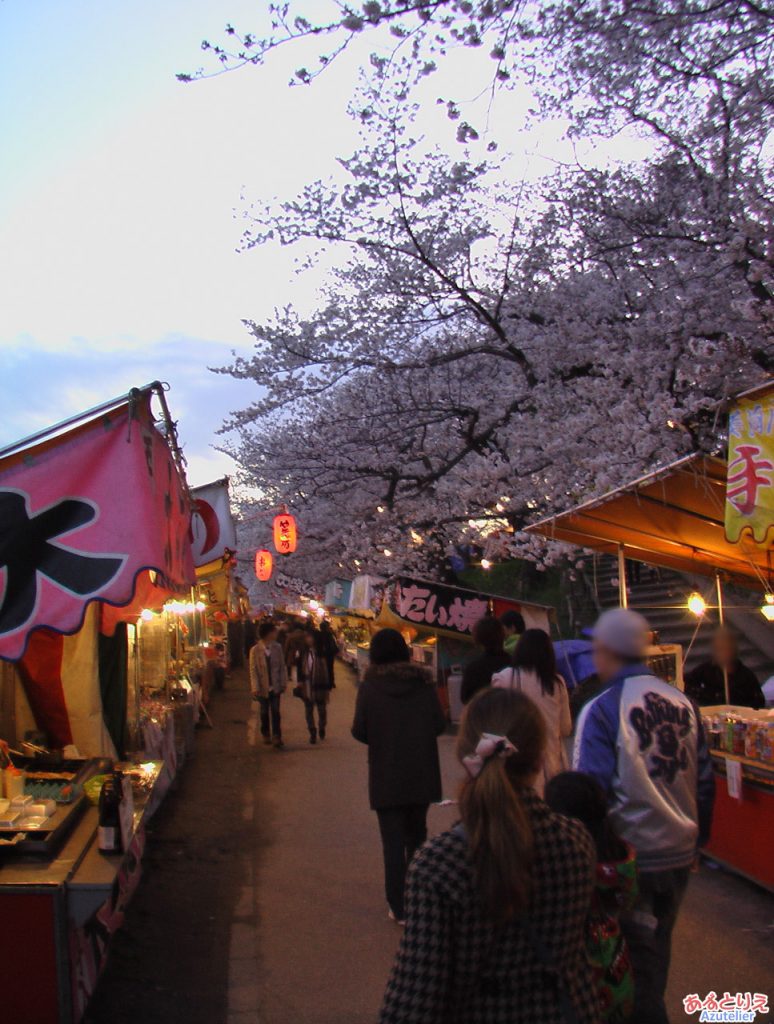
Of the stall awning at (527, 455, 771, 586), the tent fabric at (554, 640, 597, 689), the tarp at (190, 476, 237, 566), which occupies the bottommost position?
the tent fabric at (554, 640, 597, 689)

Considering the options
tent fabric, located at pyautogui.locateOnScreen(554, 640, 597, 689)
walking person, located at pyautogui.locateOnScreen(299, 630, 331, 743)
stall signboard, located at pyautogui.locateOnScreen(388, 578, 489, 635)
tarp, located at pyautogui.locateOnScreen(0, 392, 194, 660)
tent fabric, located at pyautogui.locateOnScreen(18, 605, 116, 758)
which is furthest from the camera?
stall signboard, located at pyautogui.locateOnScreen(388, 578, 489, 635)

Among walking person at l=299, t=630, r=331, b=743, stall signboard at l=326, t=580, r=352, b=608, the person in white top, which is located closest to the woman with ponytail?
the person in white top

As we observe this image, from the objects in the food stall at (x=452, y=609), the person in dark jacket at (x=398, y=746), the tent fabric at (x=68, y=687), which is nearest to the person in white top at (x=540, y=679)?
the person in dark jacket at (x=398, y=746)

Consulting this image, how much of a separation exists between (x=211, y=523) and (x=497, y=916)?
343 inches

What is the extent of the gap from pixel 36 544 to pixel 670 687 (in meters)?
2.78

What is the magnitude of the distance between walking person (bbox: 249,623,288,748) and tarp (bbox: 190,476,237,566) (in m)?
3.77

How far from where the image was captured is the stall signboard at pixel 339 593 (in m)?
28.1

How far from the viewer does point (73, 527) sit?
4.32m

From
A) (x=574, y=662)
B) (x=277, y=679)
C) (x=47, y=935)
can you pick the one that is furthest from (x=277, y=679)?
(x=47, y=935)

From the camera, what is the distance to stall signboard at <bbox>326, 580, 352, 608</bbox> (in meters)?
28.1

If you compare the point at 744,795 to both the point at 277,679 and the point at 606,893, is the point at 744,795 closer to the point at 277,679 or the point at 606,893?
the point at 606,893

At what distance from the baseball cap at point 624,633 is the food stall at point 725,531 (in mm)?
1412

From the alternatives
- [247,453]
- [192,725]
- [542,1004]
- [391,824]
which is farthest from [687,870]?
[247,453]

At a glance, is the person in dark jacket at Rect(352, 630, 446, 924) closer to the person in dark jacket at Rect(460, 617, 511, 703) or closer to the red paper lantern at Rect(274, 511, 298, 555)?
the person in dark jacket at Rect(460, 617, 511, 703)
